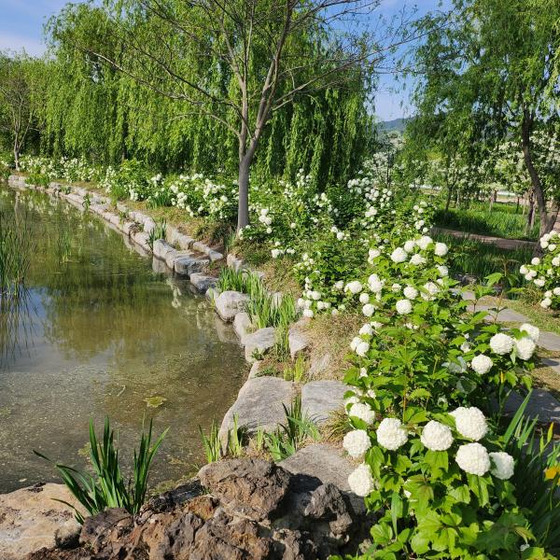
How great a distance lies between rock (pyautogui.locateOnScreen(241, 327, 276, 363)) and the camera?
15.3ft

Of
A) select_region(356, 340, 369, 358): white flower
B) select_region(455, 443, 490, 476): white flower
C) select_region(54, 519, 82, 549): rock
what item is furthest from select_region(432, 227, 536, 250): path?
select_region(54, 519, 82, 549): rock

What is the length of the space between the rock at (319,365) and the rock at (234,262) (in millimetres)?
3123

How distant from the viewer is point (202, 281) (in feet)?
24.2

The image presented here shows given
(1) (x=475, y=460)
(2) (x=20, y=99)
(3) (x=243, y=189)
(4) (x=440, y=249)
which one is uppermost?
(2) (x=20, y=99)

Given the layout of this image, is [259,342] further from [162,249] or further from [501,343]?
[162,249]

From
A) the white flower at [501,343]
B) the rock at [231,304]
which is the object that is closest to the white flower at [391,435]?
the white flower at [501,343]

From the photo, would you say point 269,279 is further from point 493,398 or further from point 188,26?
point 188,26

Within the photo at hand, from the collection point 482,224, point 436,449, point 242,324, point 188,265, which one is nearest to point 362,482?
point 436,449

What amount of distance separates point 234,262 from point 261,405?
3.94 meters

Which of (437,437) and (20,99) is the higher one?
(20,99)

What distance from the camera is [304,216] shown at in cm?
731

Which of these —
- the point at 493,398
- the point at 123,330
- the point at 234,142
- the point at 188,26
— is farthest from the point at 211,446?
the point at 234,142

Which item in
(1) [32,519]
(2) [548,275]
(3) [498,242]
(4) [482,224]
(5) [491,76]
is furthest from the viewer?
(4) [482,224]

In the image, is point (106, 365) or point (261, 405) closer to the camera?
point (261, 405)
